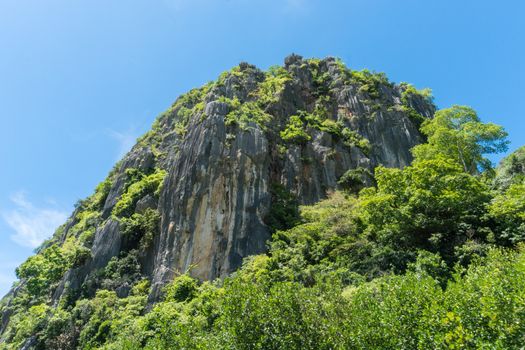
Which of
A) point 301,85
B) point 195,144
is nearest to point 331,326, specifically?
point 195,144

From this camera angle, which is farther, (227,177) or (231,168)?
(231,168)

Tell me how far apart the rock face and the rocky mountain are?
118 millimetres

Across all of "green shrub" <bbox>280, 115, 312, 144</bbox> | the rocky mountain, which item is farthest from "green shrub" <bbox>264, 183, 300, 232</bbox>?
"green shrub" <bbox>280, 115, 312, 144</bbox>

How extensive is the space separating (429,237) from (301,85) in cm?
3864

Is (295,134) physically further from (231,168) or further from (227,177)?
(227,177)

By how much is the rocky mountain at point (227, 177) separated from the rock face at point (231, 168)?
0.39ft

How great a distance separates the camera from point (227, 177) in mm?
37312

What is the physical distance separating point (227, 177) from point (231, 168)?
1.11 metres

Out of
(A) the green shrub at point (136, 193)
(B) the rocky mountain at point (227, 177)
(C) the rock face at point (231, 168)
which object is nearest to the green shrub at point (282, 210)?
(B) the rocky mountain at point (227, 177)

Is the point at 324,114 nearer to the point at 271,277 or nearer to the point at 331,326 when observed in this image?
the point at 271,277

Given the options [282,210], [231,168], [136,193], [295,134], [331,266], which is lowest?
[331,266]

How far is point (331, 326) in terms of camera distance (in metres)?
14.8

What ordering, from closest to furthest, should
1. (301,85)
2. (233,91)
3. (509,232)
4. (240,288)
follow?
(240,288) → (509,232) → (233,91) → (301,85)

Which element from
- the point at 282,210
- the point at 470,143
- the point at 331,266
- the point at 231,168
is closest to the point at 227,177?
the point at 231,168
